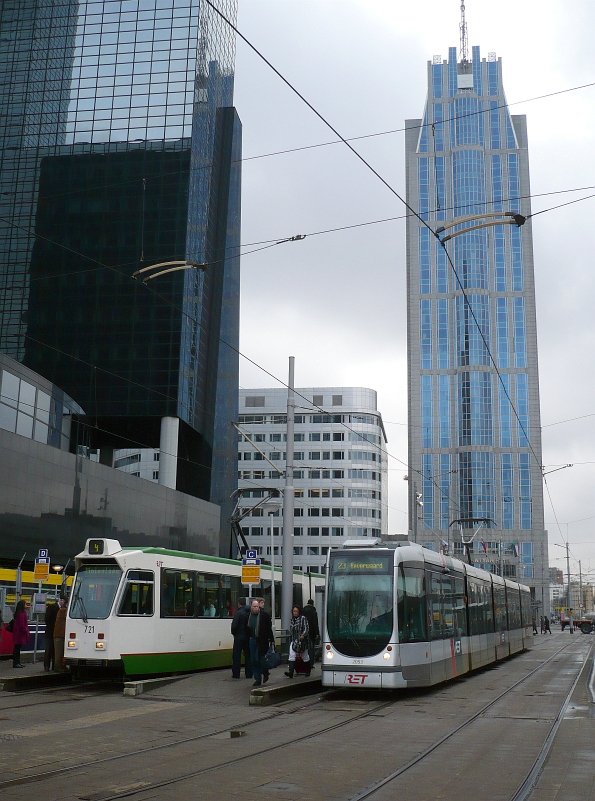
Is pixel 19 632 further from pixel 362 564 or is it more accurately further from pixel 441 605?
pixel 441 605

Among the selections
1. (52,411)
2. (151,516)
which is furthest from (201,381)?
(52,411)

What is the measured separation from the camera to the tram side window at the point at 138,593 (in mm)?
18605

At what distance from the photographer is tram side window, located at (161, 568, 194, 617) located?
19922mm

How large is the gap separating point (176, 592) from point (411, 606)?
228 inches

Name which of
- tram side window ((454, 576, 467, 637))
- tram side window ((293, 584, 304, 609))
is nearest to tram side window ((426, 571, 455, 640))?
tram side window ((454, 576, 467, 637))

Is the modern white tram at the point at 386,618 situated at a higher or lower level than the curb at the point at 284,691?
higher

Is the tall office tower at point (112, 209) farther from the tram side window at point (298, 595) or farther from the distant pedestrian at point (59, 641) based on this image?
the distant pedestrian at point (59, 641)

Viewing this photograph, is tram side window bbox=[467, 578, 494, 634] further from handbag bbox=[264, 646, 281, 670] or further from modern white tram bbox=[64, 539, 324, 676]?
handbag bbox=[264, 646, 281, 670]

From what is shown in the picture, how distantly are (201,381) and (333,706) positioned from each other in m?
48.2

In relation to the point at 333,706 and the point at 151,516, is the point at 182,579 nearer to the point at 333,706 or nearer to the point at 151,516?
the point at 333,706

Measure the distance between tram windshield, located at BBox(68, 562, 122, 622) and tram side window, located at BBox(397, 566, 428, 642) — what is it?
227 inches

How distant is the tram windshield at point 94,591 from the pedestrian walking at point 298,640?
3.73 metres

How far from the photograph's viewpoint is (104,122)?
61.4m

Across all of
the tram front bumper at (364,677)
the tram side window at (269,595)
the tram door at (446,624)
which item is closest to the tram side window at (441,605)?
the tram door at (446,624)
